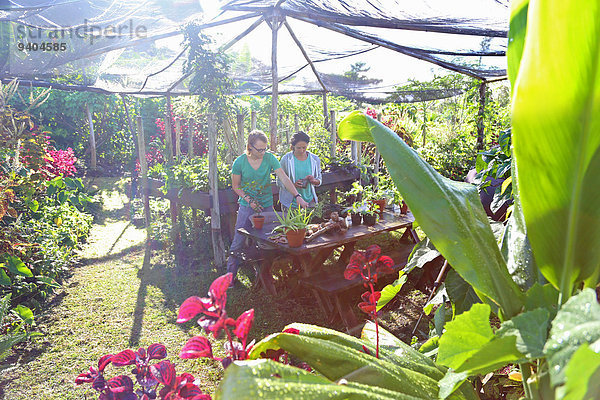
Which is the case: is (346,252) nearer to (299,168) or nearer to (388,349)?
(299,168)

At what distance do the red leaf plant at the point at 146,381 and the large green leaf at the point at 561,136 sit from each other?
61cm

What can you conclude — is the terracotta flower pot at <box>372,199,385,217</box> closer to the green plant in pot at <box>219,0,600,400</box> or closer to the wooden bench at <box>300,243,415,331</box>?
the wooden bench at <box>300,243,415,331</box>

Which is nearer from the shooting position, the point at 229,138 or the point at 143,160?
the point at 143,160

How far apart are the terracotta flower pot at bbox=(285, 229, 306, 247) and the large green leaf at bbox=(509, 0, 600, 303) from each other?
291 cm

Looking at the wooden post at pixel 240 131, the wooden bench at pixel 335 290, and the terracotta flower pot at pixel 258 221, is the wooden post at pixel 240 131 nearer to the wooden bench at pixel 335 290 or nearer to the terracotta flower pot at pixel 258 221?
the terracotta flower pot at pixel 258 221

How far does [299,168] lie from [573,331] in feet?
13.8

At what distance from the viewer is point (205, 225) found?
612 cm

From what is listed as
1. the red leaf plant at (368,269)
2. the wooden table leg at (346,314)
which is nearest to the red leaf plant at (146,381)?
the red leaf plant at (368,269)

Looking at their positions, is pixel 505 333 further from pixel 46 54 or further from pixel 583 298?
pixel 46 54

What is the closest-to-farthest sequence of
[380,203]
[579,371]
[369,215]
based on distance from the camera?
[579,371]
[369,215]
[380,203]

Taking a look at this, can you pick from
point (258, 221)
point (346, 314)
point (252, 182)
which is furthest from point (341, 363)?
point (252, 182)

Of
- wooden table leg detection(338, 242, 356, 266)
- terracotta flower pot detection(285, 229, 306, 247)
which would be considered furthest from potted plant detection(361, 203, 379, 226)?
terracotta flower pot detection(285, 229, 306, 247)

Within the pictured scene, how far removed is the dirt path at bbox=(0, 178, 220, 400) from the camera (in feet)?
9.12

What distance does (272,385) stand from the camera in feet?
1.45
